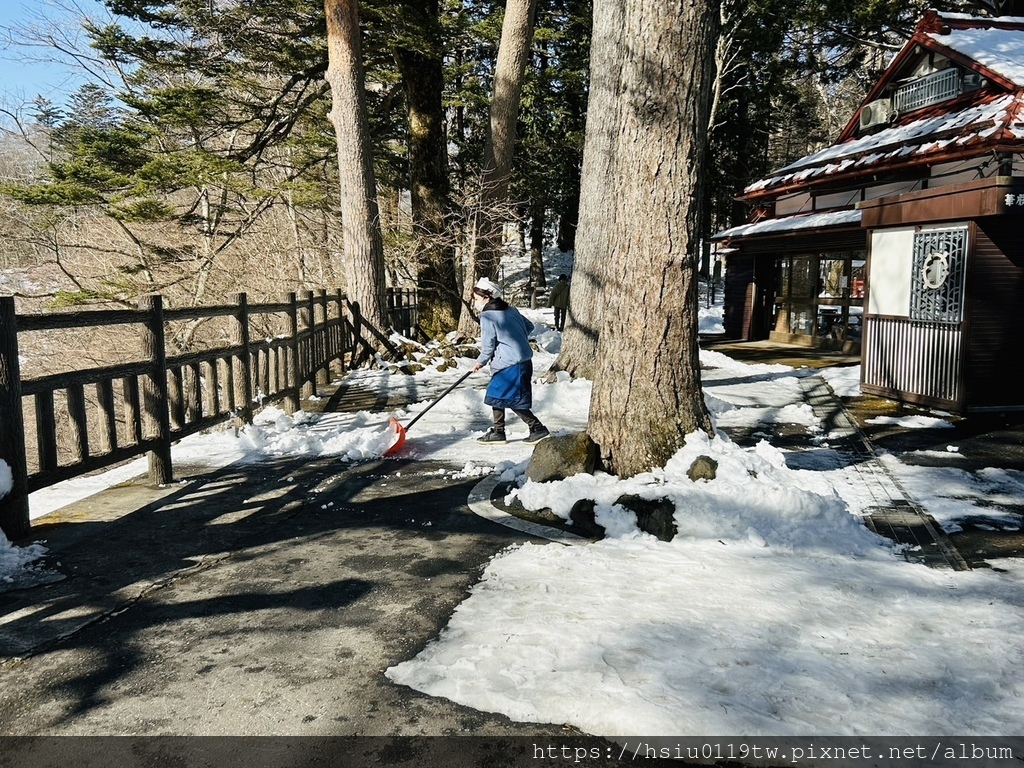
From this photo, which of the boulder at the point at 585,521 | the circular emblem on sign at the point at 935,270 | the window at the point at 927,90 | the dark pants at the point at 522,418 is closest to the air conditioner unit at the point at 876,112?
the window at the point at 927,90

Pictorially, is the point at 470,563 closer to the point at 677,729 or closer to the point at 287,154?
the point at 677,729

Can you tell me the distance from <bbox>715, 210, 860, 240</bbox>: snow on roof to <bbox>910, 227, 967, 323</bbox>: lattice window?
498cm

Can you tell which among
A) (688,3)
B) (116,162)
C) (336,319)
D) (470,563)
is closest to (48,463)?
(470,563)

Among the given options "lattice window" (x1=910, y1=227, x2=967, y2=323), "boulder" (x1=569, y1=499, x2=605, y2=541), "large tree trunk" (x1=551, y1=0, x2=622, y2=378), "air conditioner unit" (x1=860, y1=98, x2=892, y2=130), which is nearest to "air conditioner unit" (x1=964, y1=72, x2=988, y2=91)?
"air conditioner unit" (x1=860, y1=98, x2=892, y2=130)

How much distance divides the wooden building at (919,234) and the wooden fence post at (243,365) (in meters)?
8.52

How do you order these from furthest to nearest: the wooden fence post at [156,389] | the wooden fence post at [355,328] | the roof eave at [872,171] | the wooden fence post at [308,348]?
the wooden fence post at [355,328] < the wooden fence post at [308,348] < the roof eave at [872,171] < the wooden fence post at [156,389]

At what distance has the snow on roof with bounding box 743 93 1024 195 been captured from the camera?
1058cm

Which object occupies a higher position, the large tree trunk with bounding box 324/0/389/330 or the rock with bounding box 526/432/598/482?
the large tree trunk with bounding box 324/0/389/330

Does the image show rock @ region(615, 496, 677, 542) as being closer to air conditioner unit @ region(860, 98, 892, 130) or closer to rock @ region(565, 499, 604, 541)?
rock @ region(565, 499, 604, 541)

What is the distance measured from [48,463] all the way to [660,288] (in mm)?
4459

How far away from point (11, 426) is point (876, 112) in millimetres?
16650

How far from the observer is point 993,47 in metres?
12.9

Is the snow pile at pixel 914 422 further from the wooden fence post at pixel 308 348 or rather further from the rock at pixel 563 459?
the wooden fence post at pixel 308 348

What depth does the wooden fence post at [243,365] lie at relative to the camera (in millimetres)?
8071
